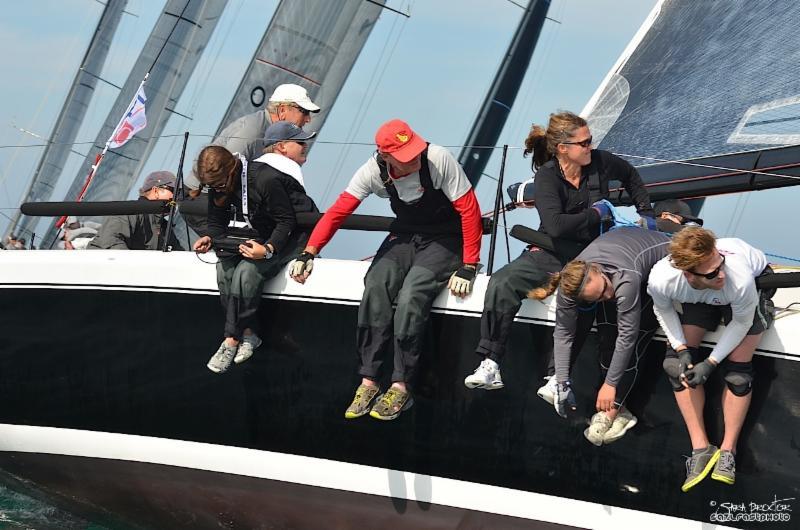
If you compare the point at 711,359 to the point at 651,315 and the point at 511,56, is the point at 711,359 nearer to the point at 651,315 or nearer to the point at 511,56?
the point at 651,315

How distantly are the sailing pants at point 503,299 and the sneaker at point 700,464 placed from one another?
841 millimetres

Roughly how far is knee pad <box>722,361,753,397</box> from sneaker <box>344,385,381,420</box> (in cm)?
145

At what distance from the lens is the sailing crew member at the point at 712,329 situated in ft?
12.6

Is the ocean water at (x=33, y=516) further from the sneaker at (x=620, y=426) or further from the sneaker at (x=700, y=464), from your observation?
the sneaker at (x=700, y=464)

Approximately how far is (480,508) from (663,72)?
2.97m

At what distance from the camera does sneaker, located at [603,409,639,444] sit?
13.8 feet

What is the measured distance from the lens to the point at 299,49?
1119 centimetres

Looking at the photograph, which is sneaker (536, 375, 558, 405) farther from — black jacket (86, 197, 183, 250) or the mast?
the mast

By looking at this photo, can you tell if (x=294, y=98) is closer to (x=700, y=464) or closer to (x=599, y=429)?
(x=599, y=429)

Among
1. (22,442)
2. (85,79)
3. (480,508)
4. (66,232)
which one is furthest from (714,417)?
(85,79)

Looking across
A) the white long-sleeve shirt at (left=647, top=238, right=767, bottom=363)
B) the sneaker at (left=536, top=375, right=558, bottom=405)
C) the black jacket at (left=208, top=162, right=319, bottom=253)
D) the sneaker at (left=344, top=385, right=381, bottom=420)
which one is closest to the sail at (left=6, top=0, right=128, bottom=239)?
the black jacket at (left=208, top=162, right=319, bottom=253)

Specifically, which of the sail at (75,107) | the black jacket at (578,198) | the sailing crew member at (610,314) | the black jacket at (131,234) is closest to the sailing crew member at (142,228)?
the black jacket at (131,234)

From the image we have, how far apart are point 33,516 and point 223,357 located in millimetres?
1781

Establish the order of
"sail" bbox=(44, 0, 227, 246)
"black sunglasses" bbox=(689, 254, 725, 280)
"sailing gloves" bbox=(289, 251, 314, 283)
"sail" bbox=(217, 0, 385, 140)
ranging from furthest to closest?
"sail" bbox=(44, 0, 227, 246), "sail" bbox=(217, 0, 385, 140), "sailing gloves" bbox=(289, 251, 314, 283), "black sunglasses" bbox=(689, 254, 725, 280)
